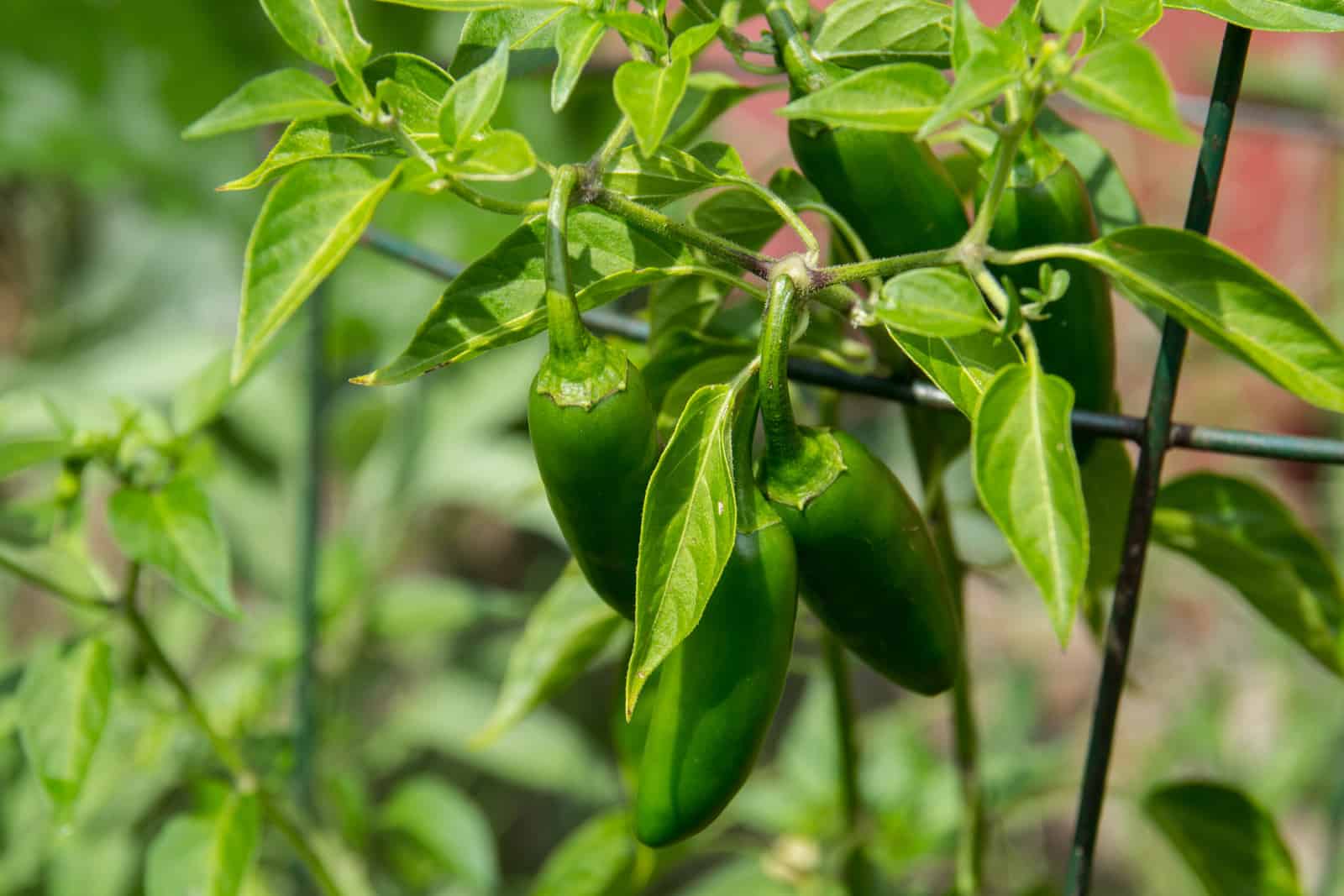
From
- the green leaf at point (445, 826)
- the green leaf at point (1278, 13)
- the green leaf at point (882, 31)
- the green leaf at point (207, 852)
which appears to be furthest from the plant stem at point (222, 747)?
the green leaf at point (1278, 13)

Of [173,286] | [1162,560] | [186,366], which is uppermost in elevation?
[186,366]

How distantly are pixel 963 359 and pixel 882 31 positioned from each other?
0.47 feet

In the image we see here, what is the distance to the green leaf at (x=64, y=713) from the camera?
0.55 metres

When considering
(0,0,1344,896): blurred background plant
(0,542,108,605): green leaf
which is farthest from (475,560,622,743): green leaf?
(0,542,108,605): green leaf

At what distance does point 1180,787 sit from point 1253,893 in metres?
0.05

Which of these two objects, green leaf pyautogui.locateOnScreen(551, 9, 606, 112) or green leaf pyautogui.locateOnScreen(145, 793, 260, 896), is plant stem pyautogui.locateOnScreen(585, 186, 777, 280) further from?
green leaf pyautogui.locateOnScreen(145, 793, 260, 896)

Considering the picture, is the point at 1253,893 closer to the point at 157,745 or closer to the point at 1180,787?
the point at 1180,787

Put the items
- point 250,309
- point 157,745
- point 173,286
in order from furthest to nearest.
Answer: point 173,286 < point 157,745 < point 250,309

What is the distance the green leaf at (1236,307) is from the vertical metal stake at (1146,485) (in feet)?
0.25

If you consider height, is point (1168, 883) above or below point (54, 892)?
below

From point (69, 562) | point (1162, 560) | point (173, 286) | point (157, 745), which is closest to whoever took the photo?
point (69, 562)

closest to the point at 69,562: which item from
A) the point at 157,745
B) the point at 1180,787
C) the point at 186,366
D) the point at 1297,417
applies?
the point at 157,745

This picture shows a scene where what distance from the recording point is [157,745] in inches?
32.0

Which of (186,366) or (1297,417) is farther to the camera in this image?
(1297,417)
